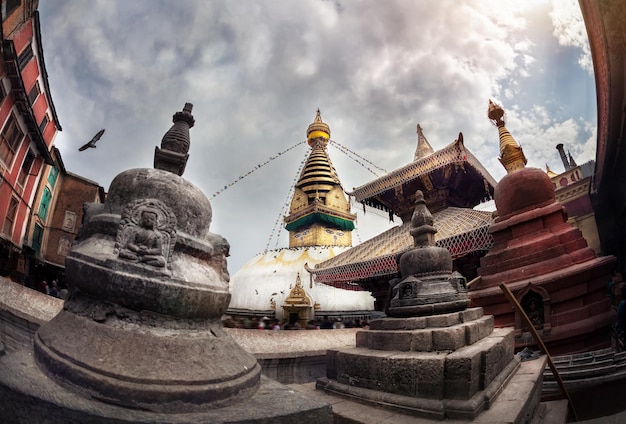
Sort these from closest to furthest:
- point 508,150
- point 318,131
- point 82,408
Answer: point 82,408 → point 508,150 → point 318,131

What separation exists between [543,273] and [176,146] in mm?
7229

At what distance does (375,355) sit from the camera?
306 cm

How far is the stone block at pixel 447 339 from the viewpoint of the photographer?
2953 millimetres

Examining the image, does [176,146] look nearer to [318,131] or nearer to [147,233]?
[147,233]

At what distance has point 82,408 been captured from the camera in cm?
129

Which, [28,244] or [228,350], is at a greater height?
[28,244]

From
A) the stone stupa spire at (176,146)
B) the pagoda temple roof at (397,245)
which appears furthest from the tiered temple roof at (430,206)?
the stone stupa spire at (176,146)

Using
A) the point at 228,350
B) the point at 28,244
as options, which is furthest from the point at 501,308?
the point at 28,244

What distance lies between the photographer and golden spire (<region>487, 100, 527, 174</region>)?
8992 mm

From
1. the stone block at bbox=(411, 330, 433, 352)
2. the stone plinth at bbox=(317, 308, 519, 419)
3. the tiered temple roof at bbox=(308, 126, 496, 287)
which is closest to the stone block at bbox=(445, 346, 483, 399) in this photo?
the stone plinth at bbox=(317, 308, 519, 419)

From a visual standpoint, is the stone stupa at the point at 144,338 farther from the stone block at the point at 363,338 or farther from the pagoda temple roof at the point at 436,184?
the pagoda temple roof at the point at 436,184

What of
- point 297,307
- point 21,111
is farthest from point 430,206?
point 21,111

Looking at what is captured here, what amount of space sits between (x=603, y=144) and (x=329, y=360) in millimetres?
7209

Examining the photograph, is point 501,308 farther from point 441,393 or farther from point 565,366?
point 441,393
